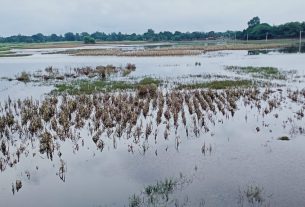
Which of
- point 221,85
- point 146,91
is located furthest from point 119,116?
point 221,85

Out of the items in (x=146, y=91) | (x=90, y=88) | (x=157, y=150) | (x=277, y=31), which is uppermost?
(x=277, y=31)

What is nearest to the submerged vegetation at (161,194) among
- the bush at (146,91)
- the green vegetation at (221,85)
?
the bush at (146,91)

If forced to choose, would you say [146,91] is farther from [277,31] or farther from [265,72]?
[277,31]

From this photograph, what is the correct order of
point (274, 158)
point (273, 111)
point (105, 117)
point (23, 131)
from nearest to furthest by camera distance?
point (274, 158) < point (23, 131) < point (105, 117) < point (273, 111)

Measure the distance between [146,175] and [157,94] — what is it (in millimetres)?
14080

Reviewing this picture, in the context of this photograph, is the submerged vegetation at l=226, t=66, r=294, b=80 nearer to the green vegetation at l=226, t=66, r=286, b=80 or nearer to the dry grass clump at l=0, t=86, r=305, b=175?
the green vegetation at l=226, t=66, r=286, b=80

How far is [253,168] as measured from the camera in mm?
12188

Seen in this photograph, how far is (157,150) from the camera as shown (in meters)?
14.4

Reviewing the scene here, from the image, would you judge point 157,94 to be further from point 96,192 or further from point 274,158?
point 96,192

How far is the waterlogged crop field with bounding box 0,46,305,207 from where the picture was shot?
10562 millimetres

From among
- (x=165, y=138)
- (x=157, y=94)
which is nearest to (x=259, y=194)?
(x=165, y=138)

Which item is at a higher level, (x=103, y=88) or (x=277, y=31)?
(x=277, y=31)

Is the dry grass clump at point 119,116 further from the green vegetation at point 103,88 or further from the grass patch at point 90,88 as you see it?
the grass patch at point 90,88

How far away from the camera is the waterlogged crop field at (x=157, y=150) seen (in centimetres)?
1056
